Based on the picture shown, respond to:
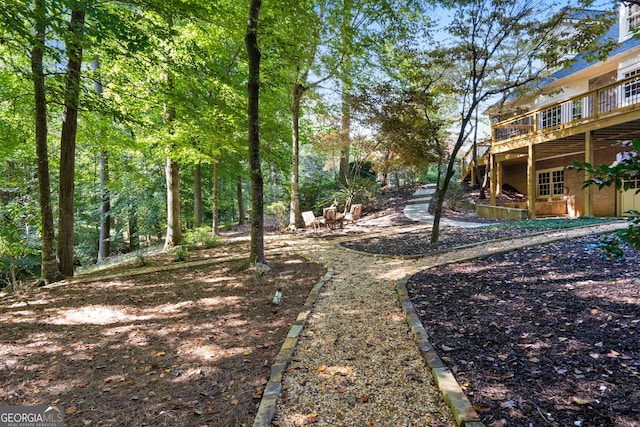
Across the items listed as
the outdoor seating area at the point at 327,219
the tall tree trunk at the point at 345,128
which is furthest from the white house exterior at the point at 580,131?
the outdoor seating area at the point at 327,219

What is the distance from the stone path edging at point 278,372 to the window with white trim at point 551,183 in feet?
49.0

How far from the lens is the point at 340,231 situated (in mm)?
10961

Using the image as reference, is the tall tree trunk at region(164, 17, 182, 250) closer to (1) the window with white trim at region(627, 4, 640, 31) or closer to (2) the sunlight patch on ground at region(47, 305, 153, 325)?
(2) the sunlight patch on ground at region(47, 305, 153, 325)

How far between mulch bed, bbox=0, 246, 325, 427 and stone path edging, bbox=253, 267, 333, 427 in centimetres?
8

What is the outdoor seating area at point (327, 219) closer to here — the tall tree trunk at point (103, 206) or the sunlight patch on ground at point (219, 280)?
the sunlight patch on ground at point (219, 280)

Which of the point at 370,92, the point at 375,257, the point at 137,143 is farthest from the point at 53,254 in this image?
the point at 370,92

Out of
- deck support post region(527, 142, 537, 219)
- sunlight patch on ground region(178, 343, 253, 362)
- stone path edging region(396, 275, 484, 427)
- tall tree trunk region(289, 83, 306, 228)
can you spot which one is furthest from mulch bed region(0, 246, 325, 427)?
deck support post region(527, 142, 537, 219)

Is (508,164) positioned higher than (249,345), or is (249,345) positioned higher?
(508,164)

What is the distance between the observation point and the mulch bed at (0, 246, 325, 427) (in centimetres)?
236

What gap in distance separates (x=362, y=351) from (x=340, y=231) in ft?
26.3

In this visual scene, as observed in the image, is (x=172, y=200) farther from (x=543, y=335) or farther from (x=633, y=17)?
(x=633, y=17)

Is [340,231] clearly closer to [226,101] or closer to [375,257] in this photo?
[375,257]

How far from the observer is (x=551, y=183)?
14672 mm

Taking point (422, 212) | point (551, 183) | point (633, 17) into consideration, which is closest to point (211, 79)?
point (422, 212)
